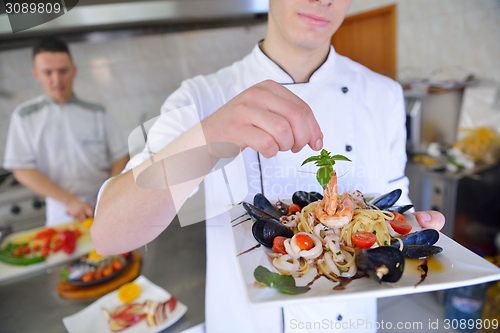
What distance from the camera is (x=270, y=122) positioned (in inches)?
17.0

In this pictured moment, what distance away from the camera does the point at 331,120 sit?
2.36 feet

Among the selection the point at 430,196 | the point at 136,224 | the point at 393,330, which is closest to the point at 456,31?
the point at 430,196

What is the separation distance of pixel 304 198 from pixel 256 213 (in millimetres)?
126

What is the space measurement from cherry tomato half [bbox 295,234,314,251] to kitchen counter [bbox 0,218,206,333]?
1.83 feet

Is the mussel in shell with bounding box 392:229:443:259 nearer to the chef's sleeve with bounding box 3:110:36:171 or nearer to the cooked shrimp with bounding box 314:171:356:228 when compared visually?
the cooked shrimp with bounding box 314:171:356:228

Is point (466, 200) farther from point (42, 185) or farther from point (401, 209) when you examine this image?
point (42, 185)

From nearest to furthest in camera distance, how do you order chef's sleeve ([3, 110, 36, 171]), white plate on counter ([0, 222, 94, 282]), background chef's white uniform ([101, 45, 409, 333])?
1. background chef's white uniform ([101, 45, 409, 333])
2. white plate on counter ([0, 222, 94, 282])
3. chef's sleeve ([3, 110, 36, 171])

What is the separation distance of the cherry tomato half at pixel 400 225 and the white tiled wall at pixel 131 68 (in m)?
1.72

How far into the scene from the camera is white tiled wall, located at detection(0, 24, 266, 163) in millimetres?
2133

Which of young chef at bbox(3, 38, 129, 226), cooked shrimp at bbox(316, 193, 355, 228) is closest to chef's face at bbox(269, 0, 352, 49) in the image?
cooked shrimp at bbox(316, 193, 355, 228)

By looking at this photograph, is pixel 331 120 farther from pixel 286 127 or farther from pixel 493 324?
pixel 493 324

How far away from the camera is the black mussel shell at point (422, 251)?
44 centimetres

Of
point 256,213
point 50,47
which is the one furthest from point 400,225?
point 50,47

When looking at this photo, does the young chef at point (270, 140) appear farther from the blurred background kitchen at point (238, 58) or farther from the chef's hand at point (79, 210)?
the chef's hand at point (79, 210)
